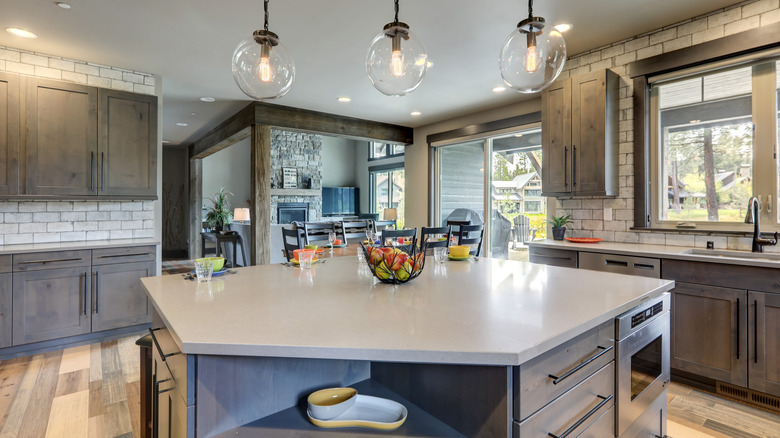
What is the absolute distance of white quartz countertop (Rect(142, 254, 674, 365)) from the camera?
88 cm

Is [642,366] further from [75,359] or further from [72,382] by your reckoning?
[75,359]

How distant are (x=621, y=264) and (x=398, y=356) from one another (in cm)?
267

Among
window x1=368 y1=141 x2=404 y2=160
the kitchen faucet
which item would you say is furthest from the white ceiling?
window x1=368 y1=141 x2=404 y2=160

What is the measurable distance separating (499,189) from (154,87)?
14.4 ft

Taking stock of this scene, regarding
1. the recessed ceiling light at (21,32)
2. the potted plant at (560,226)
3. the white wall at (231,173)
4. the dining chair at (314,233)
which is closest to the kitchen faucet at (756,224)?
the potted plant at (560,226)

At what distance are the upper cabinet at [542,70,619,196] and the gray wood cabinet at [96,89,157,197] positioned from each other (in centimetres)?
394

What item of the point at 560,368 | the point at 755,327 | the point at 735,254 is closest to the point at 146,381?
the point at 560,368

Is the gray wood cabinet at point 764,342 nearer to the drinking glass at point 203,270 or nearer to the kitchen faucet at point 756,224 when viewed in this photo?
the kitchen faucet at point 756,224

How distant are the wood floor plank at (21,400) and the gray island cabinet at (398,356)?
1.50 metres

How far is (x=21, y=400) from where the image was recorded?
2420mm

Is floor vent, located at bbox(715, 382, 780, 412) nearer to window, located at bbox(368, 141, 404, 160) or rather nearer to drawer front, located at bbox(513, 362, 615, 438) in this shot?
drawer front, located at bbox(513, 362, 615, 438)

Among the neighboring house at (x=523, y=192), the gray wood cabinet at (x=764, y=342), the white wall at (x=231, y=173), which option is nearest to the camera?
the gray wood cabinet at (x=764, y=342)

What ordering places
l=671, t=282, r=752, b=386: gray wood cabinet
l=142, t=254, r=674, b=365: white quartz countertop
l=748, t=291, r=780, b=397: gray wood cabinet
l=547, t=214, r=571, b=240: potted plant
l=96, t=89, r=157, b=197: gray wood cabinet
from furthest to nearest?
l=547, t=214, r=571, b=240: potted plant → l=96, t=89, r=157, b=197: gray wood cabinet → l=671, t=282, r=752, b=386: gray wood cabinet → l=748, t=291, r=780, b=397: gray wood cabinet → l=142, t=254, r=674, b=365: white quartz countertop

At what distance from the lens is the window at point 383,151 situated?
10566 mm
